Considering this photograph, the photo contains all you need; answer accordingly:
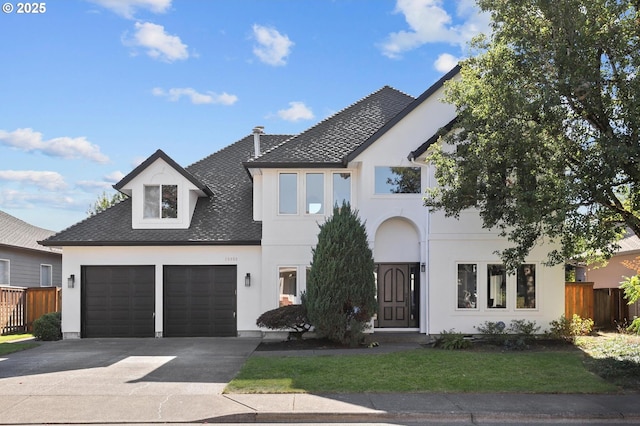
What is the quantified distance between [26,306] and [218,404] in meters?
16.6

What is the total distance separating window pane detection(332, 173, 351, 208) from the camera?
2058cm

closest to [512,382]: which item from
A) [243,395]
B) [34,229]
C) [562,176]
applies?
[562,176]

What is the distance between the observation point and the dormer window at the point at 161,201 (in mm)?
21391

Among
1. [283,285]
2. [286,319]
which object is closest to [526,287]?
[286,319]

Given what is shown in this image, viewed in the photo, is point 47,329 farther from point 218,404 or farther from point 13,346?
point 218,404

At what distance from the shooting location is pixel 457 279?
1919 cm

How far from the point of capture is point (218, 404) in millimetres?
10703

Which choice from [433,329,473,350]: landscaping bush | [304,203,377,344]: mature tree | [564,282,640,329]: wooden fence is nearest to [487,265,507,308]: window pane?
[433,329,473,350]: landscaping bush

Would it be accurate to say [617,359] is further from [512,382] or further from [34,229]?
[34,229]

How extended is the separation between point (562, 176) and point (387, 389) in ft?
18.6

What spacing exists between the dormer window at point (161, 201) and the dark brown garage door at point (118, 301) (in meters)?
1.81

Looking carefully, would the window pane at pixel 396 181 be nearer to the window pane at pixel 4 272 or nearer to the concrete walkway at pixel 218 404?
the concrete walkway at pixel 218 404

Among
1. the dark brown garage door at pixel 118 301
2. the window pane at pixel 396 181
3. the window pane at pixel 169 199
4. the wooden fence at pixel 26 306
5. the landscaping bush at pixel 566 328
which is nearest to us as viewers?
the landscaping bush at pixel 566 328

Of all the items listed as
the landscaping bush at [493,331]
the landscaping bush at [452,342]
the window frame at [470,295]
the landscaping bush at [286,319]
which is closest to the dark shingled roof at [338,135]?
the landscaping bush at [286,319]
